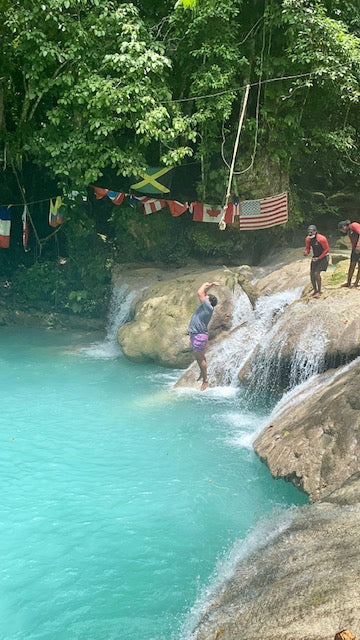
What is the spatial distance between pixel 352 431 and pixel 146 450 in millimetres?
3126

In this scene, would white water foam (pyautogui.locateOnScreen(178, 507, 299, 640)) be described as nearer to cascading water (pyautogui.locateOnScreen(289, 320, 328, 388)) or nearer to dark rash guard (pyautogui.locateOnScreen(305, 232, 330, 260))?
cascading water (pyautogui.locateOnScreen(289, 320, 328, 388))

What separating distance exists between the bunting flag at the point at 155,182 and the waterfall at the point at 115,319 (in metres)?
2.69

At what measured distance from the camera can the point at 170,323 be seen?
510 inches

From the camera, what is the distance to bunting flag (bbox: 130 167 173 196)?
1548 centimetres

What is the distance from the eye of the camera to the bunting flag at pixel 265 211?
1549 cm

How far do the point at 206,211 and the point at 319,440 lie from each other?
32.8 feet

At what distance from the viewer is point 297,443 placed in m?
7.15

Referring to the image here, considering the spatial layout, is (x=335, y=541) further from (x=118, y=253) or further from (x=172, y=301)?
(x=118, y=253)

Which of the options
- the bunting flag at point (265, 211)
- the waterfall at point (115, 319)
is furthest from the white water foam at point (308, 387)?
the bunting flag at point (265, 211)

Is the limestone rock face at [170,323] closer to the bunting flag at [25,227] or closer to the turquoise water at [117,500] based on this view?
the turquoise water at [117,500]

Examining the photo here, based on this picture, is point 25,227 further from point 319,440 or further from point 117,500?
point 319,440

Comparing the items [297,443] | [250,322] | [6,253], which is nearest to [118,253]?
[6,253]

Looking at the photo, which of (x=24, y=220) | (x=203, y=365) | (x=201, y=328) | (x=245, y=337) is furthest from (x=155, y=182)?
(x=203, y=365)

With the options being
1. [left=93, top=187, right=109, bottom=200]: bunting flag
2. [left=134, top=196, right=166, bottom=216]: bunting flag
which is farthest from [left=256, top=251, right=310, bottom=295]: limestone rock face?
[left=93, top=187, right=109, bottom=200]: bunting flag
